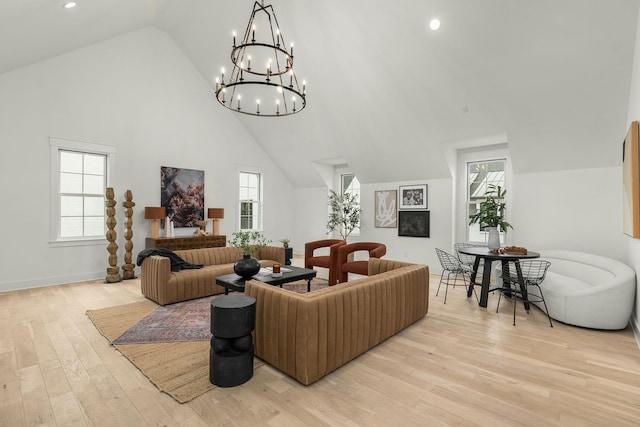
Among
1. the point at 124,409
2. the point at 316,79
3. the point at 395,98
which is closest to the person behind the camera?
the point at 124,409

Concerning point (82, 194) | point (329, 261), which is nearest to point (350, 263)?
point (329, 261)

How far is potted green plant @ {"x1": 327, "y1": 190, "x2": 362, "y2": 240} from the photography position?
8.11 metres

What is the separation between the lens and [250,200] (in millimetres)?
8609

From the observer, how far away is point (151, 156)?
6555mm

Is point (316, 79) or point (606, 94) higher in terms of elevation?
point (316, 79)

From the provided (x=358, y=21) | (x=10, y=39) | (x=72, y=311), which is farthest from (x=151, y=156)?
(x=358, y=21)

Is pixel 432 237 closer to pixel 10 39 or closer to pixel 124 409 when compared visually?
pixel 124 409

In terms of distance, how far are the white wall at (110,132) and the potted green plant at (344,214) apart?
2.61 m

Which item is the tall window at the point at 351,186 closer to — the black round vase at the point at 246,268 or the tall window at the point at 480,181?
the tall window at the point at 480,181

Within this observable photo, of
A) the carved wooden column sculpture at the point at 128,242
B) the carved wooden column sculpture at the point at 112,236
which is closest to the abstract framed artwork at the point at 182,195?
the carved wooden column sculpture at the point at 128,242

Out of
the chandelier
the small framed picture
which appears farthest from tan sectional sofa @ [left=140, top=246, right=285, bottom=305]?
the small framed picture

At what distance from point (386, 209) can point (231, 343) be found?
587cm

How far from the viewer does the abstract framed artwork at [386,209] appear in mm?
7535

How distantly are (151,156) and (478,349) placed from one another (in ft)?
21.9
